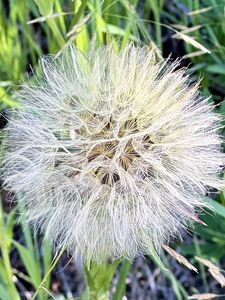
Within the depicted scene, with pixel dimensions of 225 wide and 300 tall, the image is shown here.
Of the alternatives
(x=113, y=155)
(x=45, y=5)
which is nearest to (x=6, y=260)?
(x=113, y=155)

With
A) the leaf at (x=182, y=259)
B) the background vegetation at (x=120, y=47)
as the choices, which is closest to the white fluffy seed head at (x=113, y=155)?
the leaf at (x=182, y=259)

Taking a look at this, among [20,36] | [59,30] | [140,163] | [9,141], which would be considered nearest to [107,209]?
[140,163]

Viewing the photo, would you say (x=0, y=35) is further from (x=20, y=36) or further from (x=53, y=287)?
(x=53, y=287)

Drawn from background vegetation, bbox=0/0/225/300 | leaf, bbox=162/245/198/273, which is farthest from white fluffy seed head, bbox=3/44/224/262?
background vegetation, bbox=0/0/225/300

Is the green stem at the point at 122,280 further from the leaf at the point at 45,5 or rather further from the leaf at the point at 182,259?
the leaf at the point at 45,5

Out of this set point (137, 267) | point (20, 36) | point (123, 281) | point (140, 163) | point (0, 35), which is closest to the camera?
point (140, 163)
